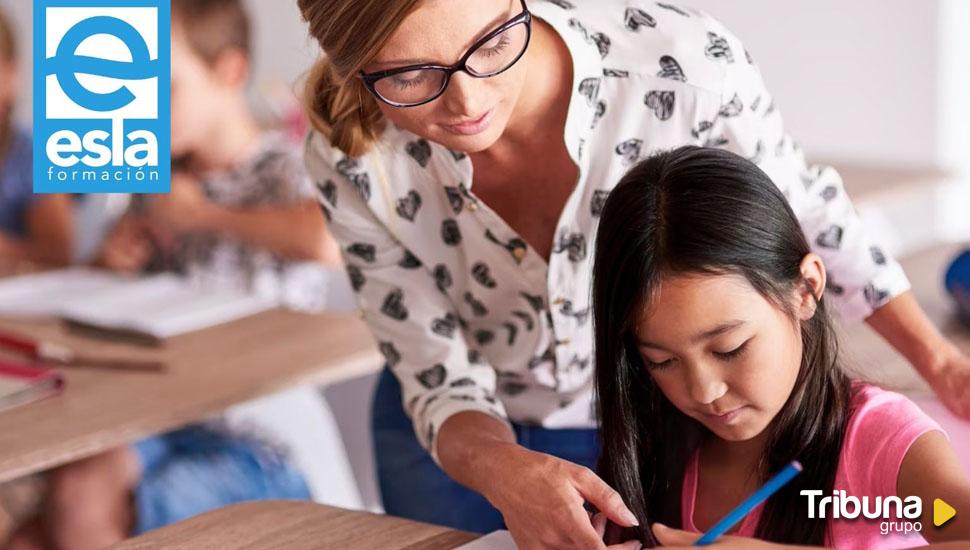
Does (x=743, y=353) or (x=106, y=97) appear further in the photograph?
(x=106, y=97)

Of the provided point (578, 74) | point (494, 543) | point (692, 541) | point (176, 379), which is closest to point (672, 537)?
point (692, 541)

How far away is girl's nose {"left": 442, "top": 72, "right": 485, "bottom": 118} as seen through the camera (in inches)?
48.8

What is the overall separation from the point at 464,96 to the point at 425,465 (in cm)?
66

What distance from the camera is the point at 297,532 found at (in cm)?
139

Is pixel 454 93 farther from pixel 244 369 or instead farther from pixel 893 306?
pixel 244 369

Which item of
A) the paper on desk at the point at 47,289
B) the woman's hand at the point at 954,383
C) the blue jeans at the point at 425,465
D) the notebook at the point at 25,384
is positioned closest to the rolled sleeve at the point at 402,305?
the blue jeans at the point at 425,465

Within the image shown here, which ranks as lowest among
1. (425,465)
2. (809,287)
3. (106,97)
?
(425,465)

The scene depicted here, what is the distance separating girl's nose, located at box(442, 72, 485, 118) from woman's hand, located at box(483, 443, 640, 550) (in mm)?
324

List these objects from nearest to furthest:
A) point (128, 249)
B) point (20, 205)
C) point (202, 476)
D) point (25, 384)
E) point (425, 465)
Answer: point (425, 465) < point (25, 384) < point (202, 476) < point (128, 249) < point (20, 205)

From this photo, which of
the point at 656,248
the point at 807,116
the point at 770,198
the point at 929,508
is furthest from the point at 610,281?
the point at 807,116

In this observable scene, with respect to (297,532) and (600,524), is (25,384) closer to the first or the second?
(297,532)

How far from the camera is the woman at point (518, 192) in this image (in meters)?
1.27

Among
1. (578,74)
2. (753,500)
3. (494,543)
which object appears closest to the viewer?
(753,500)

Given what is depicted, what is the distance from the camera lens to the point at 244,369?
2.03 m
